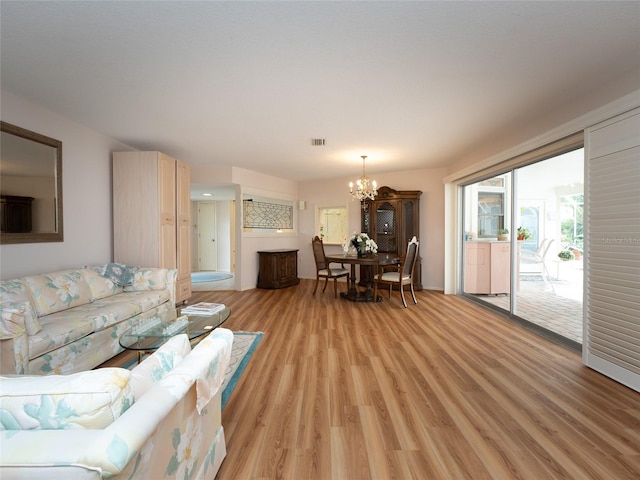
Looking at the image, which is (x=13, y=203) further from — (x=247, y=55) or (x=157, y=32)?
(x=247, y=55)

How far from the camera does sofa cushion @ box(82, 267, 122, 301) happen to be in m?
3.09

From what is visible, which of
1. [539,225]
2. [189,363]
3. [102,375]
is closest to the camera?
[102,375]

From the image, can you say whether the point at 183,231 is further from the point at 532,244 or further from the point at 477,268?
the point at 532,244

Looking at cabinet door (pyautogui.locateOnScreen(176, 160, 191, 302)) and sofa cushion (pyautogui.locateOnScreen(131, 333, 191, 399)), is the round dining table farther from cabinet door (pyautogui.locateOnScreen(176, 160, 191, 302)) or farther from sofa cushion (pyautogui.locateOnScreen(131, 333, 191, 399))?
sofa cushion (pyautogui.locateOnScreen(131, 333, 191, 399))

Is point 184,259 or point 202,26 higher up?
point 202,26

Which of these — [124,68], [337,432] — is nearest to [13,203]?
[124,68]

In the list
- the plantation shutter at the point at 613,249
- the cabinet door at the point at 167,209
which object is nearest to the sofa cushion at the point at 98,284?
the cabinet door at the point at 167,209

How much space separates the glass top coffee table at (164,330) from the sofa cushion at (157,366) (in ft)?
2.55

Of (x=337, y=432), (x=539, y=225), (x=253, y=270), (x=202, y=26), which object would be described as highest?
(x=202, y=26)

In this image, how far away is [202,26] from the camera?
5.81 feet

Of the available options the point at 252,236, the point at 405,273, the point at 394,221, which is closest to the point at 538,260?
the point at 405,273

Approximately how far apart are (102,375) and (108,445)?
238 millimetres

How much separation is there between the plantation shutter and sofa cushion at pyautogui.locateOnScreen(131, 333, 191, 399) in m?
3.05

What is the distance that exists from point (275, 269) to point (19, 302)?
4.05 meters
